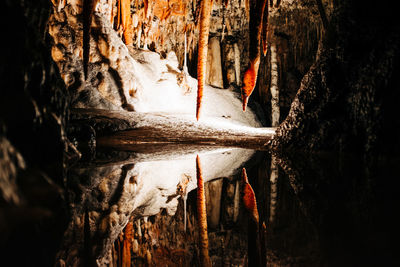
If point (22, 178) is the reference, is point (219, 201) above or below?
below

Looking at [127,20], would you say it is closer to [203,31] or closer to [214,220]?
[203,31]

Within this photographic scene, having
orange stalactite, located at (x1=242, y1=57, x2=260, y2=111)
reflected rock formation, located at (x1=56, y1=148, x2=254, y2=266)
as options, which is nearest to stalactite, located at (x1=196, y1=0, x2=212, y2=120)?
orange stalactite, located at (x1=242, y1=57, x2=260, y2=111)

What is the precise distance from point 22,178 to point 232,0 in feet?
28.5

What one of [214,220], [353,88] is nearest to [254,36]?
[353,88]

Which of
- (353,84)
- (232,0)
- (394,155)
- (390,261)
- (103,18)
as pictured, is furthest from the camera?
(232,0)

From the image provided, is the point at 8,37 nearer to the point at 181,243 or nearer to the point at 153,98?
the point at 181,243

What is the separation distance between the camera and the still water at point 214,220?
3.70 feet

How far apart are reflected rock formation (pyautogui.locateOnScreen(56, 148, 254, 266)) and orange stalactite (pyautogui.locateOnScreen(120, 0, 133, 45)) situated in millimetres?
5119

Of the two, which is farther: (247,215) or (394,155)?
(394,155)

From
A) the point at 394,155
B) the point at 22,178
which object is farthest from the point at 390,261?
the point at 394,155

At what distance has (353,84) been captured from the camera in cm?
328

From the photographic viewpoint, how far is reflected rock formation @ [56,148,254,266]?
1333 mm

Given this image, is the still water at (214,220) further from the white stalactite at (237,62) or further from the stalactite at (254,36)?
the white stalactite at (237,62)

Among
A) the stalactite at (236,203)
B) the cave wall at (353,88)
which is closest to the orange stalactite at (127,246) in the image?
the stalactite at (236,203)
